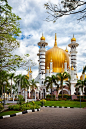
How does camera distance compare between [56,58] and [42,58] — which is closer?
[42,58]

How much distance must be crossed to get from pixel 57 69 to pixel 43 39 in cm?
1153

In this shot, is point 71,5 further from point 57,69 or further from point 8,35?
point 57,69

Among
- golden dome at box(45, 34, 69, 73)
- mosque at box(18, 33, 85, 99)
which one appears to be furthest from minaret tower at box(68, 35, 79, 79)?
golden dome at box(45, 34, 69, 73)

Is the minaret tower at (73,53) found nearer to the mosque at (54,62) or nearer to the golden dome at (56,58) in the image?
the mosque at (54,62)

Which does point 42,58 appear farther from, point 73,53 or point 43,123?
point 43,123

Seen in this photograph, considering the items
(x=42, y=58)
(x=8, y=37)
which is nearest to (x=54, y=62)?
(x=42, y=58)

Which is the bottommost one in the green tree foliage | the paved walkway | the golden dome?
the paved walkway

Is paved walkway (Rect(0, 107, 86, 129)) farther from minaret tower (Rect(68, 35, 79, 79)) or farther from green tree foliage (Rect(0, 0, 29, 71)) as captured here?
minaret tower (Rect(68, 35, 79, 79))

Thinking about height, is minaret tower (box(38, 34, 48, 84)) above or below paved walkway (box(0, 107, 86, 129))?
above

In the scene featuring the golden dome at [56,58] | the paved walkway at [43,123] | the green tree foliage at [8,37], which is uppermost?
the golden dome at [56,58]

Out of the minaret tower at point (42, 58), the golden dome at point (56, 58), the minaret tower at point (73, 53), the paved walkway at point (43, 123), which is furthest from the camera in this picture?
the golden dome at point (56, 58)

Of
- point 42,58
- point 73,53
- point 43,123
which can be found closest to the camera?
point 43,123

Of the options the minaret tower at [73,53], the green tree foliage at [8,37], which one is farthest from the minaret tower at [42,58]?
the green tree foliage at [8,37]

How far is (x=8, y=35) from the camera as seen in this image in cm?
1393
